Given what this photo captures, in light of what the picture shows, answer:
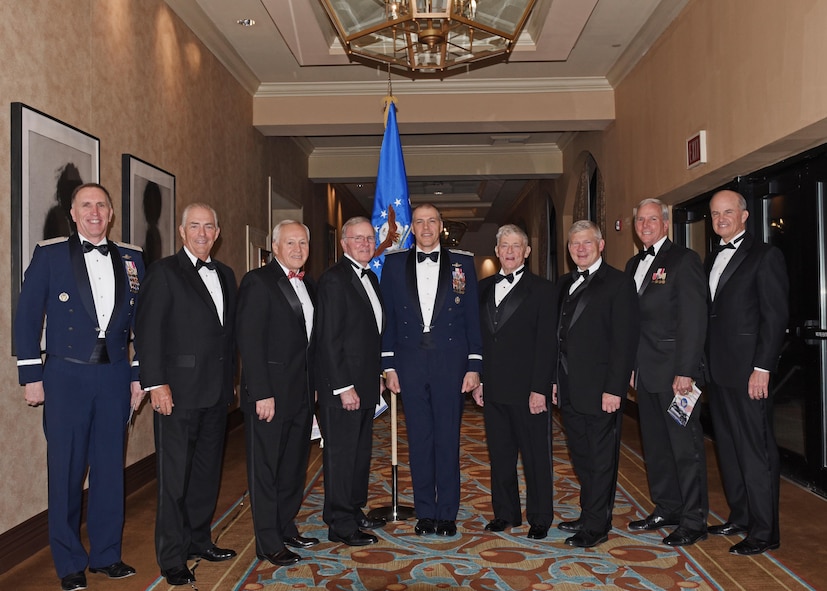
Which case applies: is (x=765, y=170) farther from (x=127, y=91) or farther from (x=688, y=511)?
(x=127, y=91)

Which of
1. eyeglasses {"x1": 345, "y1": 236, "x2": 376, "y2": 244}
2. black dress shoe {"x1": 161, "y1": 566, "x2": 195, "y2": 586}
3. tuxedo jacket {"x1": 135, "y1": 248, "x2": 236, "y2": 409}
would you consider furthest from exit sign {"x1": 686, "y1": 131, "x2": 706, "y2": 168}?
black dress shoe {"x1": 161, "y1": 566, "x2": 195, "y2": 586}

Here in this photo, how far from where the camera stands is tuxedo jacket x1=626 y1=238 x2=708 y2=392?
148 inches

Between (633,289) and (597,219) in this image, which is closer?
(633,289)

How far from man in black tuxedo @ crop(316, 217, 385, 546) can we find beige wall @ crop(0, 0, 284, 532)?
1.57m

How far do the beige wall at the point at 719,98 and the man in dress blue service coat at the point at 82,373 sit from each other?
3.87 m

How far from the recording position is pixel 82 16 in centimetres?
446

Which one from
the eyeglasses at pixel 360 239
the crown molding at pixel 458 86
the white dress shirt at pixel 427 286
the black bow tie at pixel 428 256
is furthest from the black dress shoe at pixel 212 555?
the crown molding at pixel 458 86

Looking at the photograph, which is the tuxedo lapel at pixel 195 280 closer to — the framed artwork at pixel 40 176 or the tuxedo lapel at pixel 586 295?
the framed artwork at pixel 40 176

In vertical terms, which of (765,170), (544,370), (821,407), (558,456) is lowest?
(558,456)

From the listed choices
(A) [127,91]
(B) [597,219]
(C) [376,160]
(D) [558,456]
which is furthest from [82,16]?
(C) [376,160]

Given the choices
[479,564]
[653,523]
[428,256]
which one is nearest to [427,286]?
[428,256]

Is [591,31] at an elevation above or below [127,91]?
above

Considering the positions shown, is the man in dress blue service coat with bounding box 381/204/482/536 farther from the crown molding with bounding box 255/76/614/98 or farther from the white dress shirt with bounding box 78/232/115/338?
the crown molding with bounding box 255/76/614/98

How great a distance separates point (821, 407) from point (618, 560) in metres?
2.24
